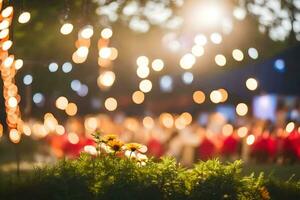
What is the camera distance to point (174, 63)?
80.5ft

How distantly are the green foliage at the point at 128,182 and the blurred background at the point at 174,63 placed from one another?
130 inches

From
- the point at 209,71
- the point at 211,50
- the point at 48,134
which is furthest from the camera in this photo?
the point at 48,134

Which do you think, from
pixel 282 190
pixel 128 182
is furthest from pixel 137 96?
pixel 128 182

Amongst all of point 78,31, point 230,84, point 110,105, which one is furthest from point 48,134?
point 78,31

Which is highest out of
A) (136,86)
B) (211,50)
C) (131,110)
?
(211,50)

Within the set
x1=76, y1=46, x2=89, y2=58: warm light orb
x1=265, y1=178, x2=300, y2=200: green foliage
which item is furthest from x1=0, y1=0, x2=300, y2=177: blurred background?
x1=265, y1=178, x2=300, y2=200: green foliage

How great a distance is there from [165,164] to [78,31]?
5.40 meters

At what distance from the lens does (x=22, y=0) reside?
1007cm

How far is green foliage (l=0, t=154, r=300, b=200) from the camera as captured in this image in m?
6.33

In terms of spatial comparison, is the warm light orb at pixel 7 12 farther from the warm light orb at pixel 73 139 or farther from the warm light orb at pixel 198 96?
the warm light orb at pixel 198 96

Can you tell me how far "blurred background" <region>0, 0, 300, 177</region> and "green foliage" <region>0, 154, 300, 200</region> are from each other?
329 cm

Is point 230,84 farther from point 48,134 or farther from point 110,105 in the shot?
point 110,105

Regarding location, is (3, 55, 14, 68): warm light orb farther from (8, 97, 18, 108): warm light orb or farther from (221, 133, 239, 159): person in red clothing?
(221, 133, 239, 159): person in red clothing

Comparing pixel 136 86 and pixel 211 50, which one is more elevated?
pixel 211 50
